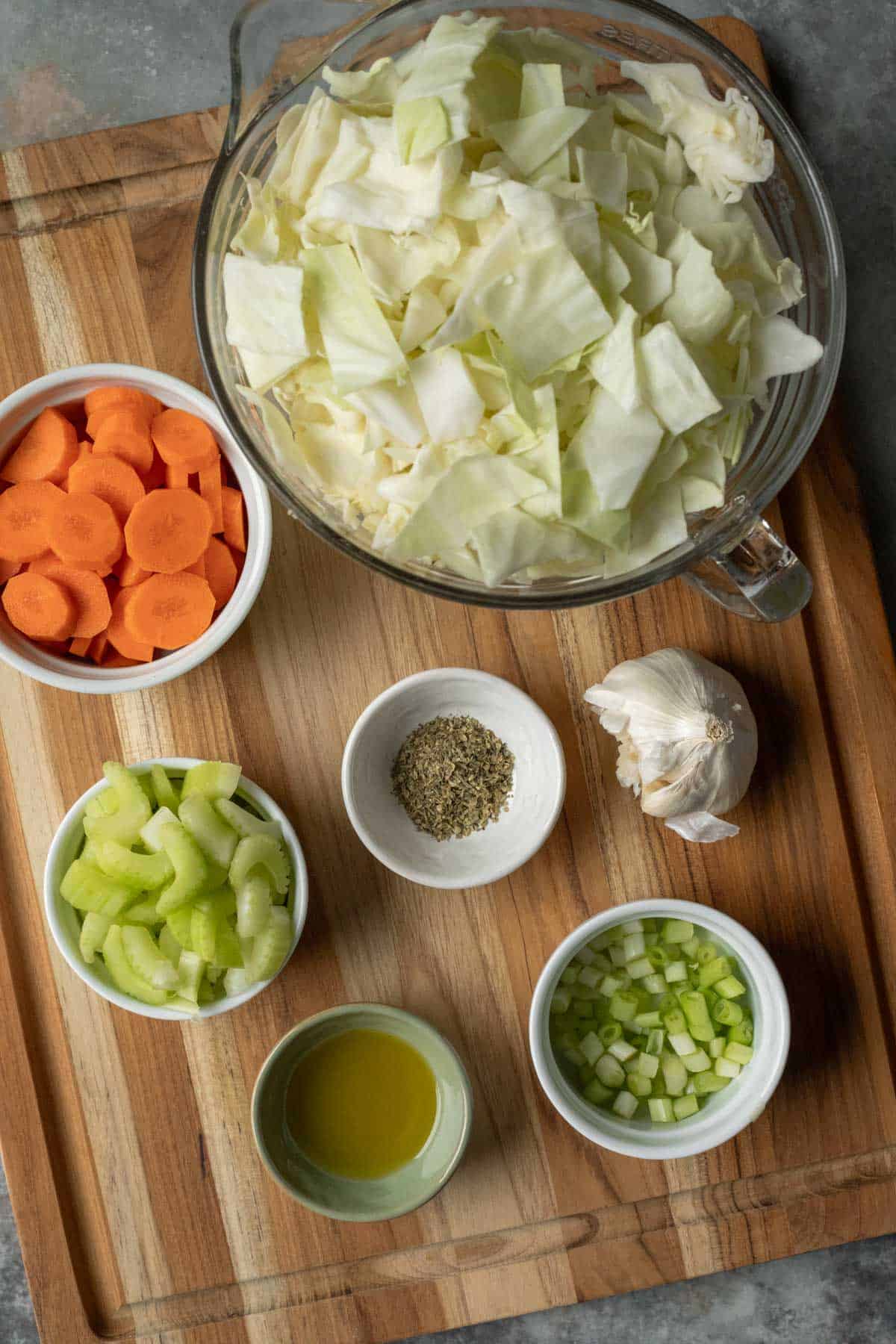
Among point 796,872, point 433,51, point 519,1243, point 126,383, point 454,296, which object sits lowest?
point 519,1243

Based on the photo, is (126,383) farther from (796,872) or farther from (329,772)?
(796,872)

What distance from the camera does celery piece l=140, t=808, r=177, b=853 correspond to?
1389 millimetres

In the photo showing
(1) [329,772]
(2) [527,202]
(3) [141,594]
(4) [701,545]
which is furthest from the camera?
(1) [329,772]

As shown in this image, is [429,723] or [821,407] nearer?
[821,407]

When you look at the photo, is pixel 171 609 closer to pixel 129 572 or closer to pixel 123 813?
pixel 129 572

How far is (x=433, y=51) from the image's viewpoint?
104 cm

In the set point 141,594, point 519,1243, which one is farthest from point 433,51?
point 519,1243

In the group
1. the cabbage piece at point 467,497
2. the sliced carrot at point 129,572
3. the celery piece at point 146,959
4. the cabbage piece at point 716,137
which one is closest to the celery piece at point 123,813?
the celery piece at point 146,959

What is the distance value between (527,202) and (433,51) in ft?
0.69

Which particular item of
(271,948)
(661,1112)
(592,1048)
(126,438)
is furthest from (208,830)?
(661,1112)

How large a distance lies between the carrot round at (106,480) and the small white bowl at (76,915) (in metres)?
0.35

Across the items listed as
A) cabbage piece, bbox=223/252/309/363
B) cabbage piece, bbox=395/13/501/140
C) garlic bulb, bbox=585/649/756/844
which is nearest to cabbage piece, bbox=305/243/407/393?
cabbage piece, bbox=223/252/309/363

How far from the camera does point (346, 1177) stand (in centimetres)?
153

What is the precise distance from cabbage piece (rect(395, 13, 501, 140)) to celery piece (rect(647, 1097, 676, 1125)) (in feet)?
4.02
